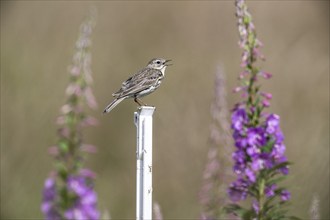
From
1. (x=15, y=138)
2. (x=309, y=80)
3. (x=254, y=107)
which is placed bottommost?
(x=254, y=107)

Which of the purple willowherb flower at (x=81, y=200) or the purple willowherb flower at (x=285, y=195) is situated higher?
the purple willowherb flower at (x=285, y=195)

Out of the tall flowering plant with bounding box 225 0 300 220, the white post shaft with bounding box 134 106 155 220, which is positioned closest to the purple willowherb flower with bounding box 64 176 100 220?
the tall flowering plant with bounding box 225 0 300 220

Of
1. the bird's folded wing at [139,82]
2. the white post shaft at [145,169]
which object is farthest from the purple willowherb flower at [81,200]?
the bird's folded wing at [139,82]

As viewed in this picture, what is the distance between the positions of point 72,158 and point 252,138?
1.27 m

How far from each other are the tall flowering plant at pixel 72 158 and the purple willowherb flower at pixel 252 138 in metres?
1.17

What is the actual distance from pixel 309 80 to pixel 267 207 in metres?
12.0

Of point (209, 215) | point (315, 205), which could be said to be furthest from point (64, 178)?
point (315, 205)

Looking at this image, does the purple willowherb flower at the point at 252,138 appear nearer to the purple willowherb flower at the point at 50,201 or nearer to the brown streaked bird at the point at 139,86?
the purple willowherb flower at the point at 50,201

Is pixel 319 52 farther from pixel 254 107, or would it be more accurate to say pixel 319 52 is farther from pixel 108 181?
pixel 254 107

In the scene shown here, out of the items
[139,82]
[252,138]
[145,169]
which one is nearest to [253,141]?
[252,138]

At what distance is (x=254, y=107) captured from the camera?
4.31 m

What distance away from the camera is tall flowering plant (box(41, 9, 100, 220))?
322 centimetres

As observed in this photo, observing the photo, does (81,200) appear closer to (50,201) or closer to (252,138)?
(50,201)

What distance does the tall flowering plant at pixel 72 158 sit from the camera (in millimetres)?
3217
